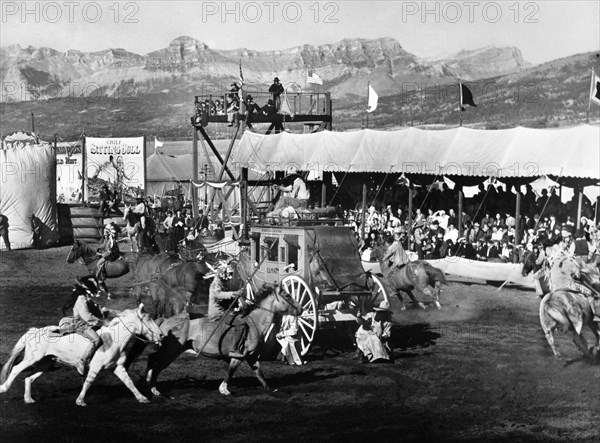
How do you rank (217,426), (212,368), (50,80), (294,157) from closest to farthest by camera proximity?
(217,426), (212,368), (294,157), (50,80)

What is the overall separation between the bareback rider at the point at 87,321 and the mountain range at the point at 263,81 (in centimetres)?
3099

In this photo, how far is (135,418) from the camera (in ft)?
33.8

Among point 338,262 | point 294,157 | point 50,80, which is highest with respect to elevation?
point 50,80

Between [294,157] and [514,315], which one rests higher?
[294,157]

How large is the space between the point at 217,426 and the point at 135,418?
44.3 inches

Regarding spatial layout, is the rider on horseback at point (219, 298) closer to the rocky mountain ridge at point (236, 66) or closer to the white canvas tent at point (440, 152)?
the white canvas tent at point (440, 152)

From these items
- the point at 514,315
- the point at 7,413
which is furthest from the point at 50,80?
the point at 7,413

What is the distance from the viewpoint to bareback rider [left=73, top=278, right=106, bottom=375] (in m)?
10.7

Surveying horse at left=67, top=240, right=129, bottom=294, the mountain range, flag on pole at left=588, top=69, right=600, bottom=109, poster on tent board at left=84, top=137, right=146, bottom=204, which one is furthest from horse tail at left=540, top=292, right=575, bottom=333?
the mountain range

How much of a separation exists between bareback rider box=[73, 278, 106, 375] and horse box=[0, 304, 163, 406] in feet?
0.23

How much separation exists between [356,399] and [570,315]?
14.6ft

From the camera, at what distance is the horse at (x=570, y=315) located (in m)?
13.5

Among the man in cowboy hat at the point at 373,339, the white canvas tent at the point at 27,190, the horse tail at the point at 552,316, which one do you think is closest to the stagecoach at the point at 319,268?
the man in cowboy hat at the point at 373,339

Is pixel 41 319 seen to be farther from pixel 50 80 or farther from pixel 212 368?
pixel 50 80
